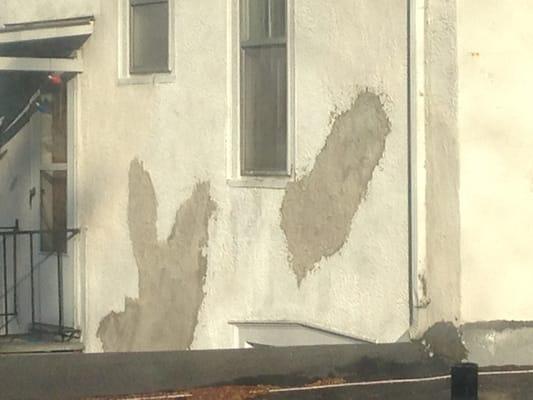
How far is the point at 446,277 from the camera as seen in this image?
304 inches

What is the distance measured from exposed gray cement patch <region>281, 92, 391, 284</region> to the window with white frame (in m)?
0.32

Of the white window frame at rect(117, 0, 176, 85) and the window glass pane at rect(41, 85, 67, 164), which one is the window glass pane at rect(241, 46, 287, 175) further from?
the window glass pane at rect(41, 85, 67, 164)

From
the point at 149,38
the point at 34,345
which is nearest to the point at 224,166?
the point at 149,38

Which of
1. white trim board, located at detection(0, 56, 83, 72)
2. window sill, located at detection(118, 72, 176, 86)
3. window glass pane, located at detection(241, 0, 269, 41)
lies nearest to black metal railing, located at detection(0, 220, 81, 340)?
white trim board, located at detection(0, 56, 83, 72)

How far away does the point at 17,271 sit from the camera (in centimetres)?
1177

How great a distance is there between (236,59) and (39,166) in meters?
3.04

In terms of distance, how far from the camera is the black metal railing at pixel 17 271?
11117mm

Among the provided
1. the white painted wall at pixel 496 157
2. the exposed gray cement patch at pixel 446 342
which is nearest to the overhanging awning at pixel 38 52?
the white painted wall at pixel 496 157

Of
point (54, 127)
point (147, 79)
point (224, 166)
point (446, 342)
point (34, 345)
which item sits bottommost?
point (34, 345)

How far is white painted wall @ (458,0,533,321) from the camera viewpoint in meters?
7.70

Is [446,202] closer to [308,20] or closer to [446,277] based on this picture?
[446,277]

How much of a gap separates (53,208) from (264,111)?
3.00 metres

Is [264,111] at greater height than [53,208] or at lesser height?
greater

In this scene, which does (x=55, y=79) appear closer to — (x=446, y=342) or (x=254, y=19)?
(x=254, y=19)
